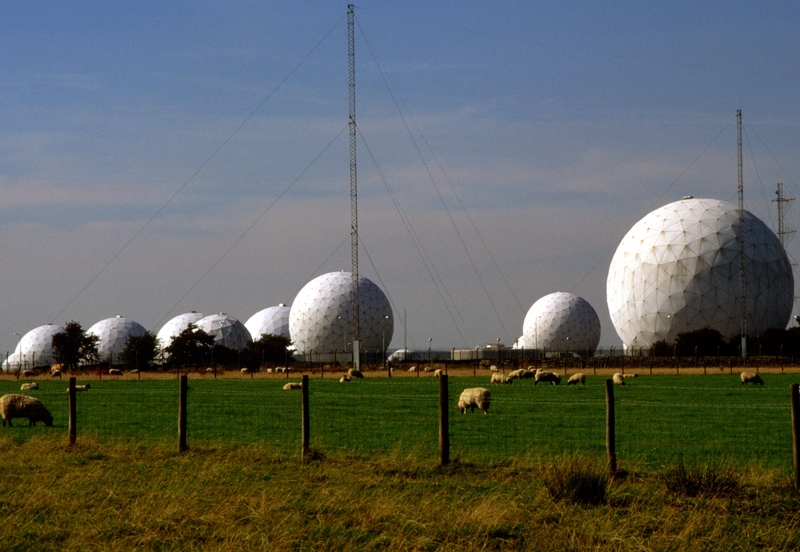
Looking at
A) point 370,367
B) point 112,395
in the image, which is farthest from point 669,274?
point 112,395

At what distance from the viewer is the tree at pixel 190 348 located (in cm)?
8244

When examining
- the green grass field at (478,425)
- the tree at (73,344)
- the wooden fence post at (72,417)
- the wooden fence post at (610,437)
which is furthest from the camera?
the tree at (73,344)

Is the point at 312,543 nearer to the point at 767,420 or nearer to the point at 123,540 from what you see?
the point at 123,540

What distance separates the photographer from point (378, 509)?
10477 mm

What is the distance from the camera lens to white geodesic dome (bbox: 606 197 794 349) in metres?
87.9

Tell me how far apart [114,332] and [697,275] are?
78475 millimetres

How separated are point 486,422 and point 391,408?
490cm

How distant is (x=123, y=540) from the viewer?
9602 mm

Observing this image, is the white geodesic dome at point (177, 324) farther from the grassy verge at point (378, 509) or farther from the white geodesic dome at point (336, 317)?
the grassy verge at point (378, 509)

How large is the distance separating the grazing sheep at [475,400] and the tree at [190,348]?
60.3m

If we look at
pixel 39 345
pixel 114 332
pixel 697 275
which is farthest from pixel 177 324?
pixel 697 275

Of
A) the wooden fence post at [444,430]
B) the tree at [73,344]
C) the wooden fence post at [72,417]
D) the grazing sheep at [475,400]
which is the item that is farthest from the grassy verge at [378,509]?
the tree at [73,344]

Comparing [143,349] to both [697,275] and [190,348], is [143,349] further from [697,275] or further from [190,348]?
[697,275]

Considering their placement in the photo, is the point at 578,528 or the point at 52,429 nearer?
the point at 578,528
